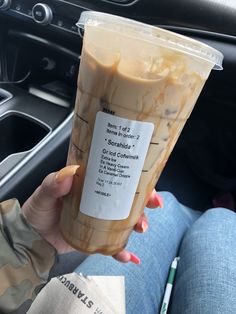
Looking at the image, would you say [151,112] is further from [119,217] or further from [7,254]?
[7,254]

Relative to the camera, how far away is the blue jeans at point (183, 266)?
75 cm

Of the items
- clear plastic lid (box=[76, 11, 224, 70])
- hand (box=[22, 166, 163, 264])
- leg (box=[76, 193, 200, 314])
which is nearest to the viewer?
clear plastic lid (box=[76, 11, 224, 70])

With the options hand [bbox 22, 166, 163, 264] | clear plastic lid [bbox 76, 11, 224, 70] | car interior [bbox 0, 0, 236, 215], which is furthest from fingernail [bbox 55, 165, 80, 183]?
car interior [bbox 0, 0, 236, 215]

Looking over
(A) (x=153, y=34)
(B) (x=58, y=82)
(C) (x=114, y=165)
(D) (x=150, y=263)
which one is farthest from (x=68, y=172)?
(B) (x=58, y=82)

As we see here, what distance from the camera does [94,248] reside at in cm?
57

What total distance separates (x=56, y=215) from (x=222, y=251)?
36 cm

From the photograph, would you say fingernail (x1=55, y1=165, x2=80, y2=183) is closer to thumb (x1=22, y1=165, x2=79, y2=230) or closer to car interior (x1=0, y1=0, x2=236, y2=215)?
thumb (x1=22, y1=165, x2=79, y2=230)

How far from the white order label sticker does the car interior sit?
0.45 m

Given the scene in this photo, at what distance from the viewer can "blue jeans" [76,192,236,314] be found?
2.46 feet

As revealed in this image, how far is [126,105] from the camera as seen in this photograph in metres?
0.46

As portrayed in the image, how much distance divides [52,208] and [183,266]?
0.34m

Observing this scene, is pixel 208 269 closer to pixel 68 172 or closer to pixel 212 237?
pixel 212 237

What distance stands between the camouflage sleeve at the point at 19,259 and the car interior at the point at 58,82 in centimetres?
24

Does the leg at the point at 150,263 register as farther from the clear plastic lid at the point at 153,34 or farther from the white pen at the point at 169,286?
the clear plastic lid at the point at 153,34
